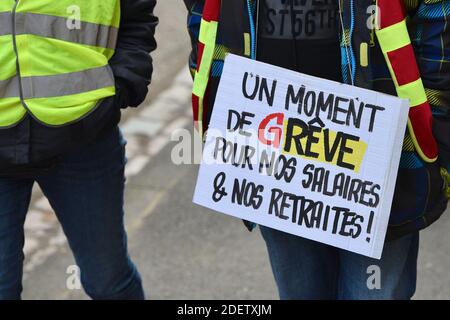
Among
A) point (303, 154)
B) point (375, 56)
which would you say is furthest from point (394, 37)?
point (303, 154)

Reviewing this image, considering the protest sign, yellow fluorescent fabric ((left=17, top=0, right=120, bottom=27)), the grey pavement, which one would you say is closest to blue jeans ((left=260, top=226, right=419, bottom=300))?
the protest sign

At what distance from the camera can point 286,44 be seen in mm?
2447

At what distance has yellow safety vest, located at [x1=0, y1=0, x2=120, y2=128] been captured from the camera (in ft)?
8.70

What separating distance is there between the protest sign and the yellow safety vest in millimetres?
455

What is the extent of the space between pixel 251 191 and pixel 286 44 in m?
0.42

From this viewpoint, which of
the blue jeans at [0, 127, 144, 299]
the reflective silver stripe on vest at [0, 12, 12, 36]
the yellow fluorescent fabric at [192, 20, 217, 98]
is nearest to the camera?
the yellow fluorescent fabric at [192, 20, 217, 98]

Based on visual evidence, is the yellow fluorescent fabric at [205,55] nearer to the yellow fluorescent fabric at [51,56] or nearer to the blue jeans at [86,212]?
the yellow fluorescent fabric at [51,56]

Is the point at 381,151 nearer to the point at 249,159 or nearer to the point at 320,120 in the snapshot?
the point at 320,120

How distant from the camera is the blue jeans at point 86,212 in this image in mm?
2912

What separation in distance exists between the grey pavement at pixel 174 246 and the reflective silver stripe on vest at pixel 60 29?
1.50 metres

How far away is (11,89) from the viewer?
2.70m

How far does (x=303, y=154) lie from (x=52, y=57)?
801 mm

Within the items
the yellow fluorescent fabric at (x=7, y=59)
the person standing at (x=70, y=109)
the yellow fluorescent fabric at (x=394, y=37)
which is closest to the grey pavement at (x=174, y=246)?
the person standing at (x=70, y=109)

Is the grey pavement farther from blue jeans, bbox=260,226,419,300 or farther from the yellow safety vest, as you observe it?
the yellow safety vest
